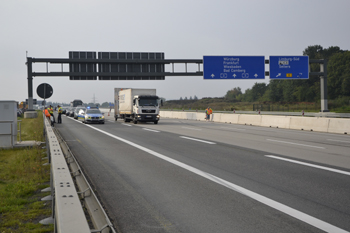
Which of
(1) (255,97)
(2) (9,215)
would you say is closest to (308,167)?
(2) (9,215)

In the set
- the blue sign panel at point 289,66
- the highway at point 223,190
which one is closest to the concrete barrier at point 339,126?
the highway at point 223,190

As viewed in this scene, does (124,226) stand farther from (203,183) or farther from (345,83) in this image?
(345,83)

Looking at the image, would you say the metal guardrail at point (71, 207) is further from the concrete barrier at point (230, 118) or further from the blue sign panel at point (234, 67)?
the blue sign panel at point (234, 67)

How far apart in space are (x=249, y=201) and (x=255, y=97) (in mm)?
155559

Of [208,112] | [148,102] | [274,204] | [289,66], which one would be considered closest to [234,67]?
[208,112]

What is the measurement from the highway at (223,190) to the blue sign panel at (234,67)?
84.4 ft

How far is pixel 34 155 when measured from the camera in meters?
11.6

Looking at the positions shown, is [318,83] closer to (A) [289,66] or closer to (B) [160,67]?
(A) [289,66]

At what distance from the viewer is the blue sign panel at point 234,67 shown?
37094 millimetres

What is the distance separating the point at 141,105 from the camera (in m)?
31.4

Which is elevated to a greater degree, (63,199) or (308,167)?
(63,199)

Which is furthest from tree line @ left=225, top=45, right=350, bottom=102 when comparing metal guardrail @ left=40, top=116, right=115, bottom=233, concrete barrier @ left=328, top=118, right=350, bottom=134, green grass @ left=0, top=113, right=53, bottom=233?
metal guardrail @ left=40, top=116, right=115, bottom=233

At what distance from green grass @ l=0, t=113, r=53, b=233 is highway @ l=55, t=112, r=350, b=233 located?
3.31ft

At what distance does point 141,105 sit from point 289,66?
51.4 feet
